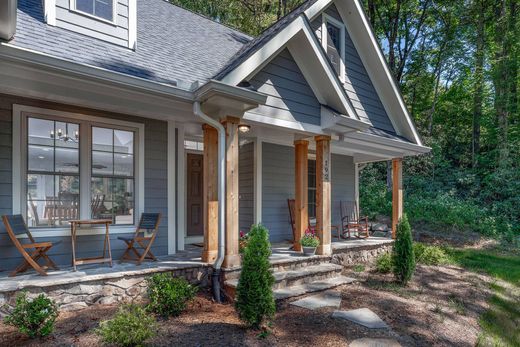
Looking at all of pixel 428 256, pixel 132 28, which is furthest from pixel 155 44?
pixel 428 256

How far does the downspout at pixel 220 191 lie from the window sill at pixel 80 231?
1.57m

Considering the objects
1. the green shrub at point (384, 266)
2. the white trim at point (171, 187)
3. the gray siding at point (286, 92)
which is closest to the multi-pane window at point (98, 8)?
the white trim at point (171, 187)

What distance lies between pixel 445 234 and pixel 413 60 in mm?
8832

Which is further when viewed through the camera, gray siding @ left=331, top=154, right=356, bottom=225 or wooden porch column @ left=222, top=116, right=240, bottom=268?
gray siding @ left=331, top=154, right=356, bottom=225

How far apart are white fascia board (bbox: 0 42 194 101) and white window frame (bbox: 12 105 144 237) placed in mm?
1297

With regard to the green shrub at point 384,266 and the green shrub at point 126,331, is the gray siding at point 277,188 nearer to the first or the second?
the green shrub at point 384,266

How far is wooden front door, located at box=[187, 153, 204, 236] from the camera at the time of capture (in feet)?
21.9

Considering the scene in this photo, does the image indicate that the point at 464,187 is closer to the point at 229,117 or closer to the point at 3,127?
the point at 229,117

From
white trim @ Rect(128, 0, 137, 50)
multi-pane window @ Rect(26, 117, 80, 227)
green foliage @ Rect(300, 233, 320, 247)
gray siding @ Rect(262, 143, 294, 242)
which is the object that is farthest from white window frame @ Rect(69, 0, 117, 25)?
green foliage @ Rect(300, 233, 320, 247)

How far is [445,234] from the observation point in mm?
10711

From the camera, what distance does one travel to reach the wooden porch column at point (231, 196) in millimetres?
4367

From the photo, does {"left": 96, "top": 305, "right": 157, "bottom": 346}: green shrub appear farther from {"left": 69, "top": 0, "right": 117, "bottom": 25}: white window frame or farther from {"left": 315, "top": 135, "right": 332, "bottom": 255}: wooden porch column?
{"left": 69, "top": 0, "right": 117, "bottom": 25}: white window frame

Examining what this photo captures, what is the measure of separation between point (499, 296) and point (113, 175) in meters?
6.56

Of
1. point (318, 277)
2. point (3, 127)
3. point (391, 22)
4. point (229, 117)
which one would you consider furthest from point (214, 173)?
point (391, 22)
